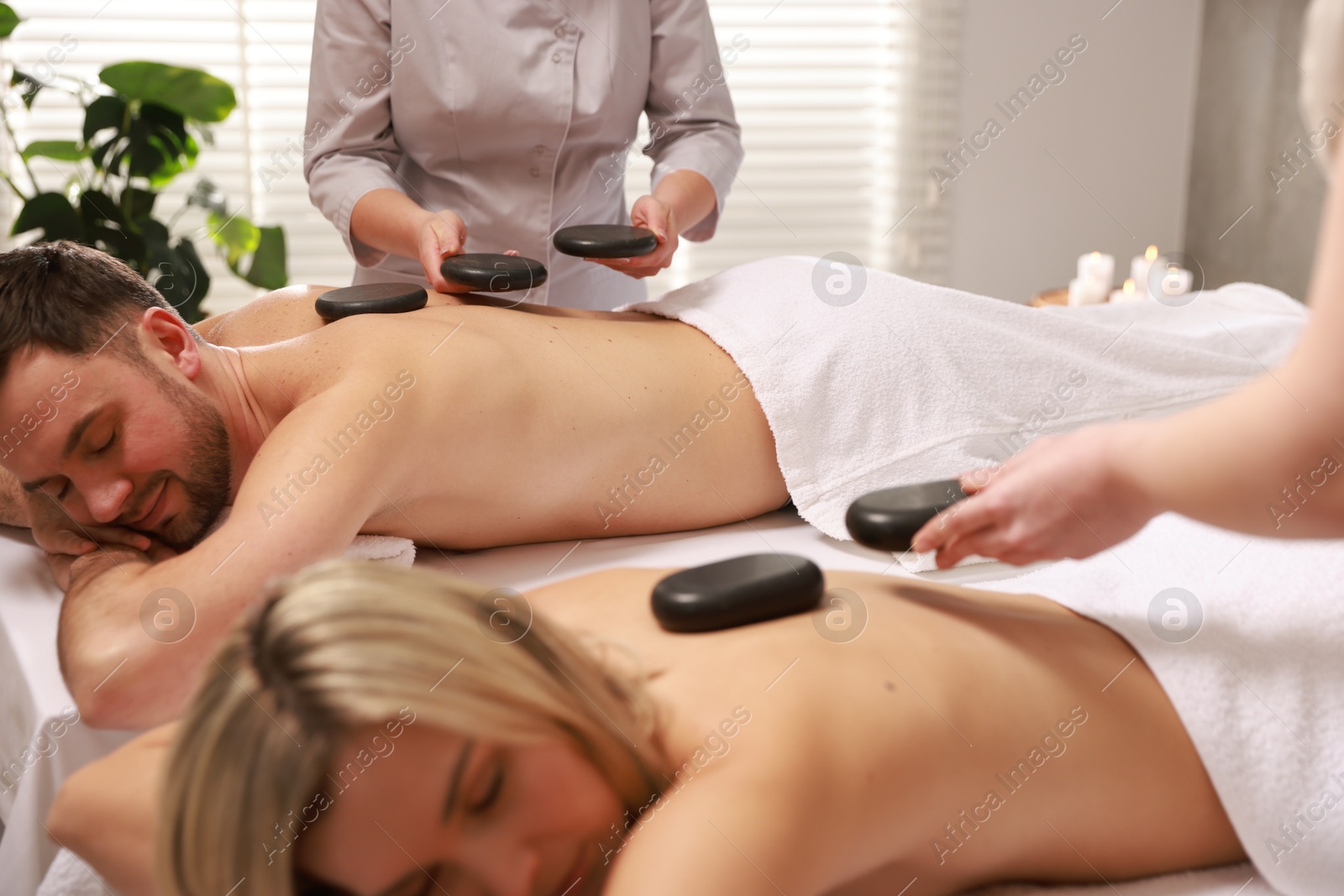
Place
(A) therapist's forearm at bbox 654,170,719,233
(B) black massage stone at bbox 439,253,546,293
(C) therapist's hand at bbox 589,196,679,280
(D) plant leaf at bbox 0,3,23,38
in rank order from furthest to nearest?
(D) plant leaf at bbox 0,3,23,38 < (A) therapist's forearm at bbox 654,170,719,233 < (C) therapist's hand at bbox 589,196,679,280 < (B) black massage stone at bbox 439,253,546,293

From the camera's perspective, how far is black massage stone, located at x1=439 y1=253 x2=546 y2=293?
130cm

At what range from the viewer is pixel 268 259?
97.4 inches

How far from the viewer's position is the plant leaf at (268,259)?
2.47 meters

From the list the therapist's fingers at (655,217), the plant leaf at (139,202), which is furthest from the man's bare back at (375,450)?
the plant leaf at (139,202)

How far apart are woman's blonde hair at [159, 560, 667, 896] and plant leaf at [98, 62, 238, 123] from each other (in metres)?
1.86

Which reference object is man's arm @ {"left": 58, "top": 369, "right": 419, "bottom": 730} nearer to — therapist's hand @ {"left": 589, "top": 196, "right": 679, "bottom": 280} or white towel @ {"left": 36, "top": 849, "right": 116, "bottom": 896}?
white towel @ {"left": 36, "top": 849, "right": 116, "bottom": 896}

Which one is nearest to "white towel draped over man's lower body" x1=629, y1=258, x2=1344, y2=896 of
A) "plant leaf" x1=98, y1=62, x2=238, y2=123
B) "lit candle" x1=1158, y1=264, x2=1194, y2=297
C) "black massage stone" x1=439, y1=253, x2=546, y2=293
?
"black massage stone" x1=439, y1=253, x2=546, y2=293

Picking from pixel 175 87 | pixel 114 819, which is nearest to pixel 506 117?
pixel 175 87

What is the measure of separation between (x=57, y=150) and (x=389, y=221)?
121 centimetres

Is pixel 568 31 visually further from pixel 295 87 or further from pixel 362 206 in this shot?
pixel 295 87

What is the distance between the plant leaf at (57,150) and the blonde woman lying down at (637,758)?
184 cm

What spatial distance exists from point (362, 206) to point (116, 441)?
56cm

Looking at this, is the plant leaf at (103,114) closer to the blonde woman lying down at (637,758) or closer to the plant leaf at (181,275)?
the plant leaf at (181,275)

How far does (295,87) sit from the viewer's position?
2.76 meters
